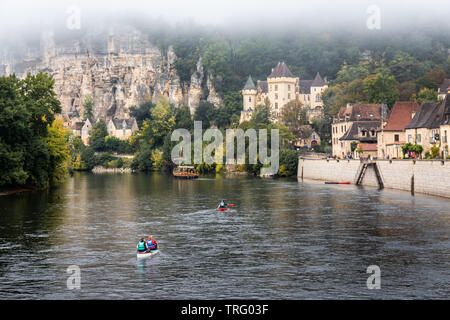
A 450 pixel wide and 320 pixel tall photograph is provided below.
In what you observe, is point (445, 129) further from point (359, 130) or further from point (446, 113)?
point (359, 130)

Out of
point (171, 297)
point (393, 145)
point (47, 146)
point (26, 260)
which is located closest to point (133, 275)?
point (171, 297)

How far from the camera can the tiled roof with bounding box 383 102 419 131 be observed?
92306mm

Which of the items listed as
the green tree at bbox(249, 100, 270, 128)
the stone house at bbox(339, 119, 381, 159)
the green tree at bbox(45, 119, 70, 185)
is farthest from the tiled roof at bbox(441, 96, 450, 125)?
the green tree at bbox(249, 100, 270, 128)

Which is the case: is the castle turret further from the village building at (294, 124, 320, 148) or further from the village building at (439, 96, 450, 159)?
the village building at (439, 96, 450, 159)

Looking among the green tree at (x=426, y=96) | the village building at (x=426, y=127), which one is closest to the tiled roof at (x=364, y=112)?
the green tree at (x=426, y=96)

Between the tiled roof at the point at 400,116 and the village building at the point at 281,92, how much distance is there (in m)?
73.1

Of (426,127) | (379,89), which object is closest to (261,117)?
(379,89)

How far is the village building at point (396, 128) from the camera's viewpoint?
91625 mm

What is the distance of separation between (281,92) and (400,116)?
266 feet

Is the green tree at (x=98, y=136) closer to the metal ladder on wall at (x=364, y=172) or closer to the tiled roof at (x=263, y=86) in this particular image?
the tiled roof at (x=263, y=86)

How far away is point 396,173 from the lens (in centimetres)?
7544

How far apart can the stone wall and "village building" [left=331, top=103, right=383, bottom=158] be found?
5.77m
